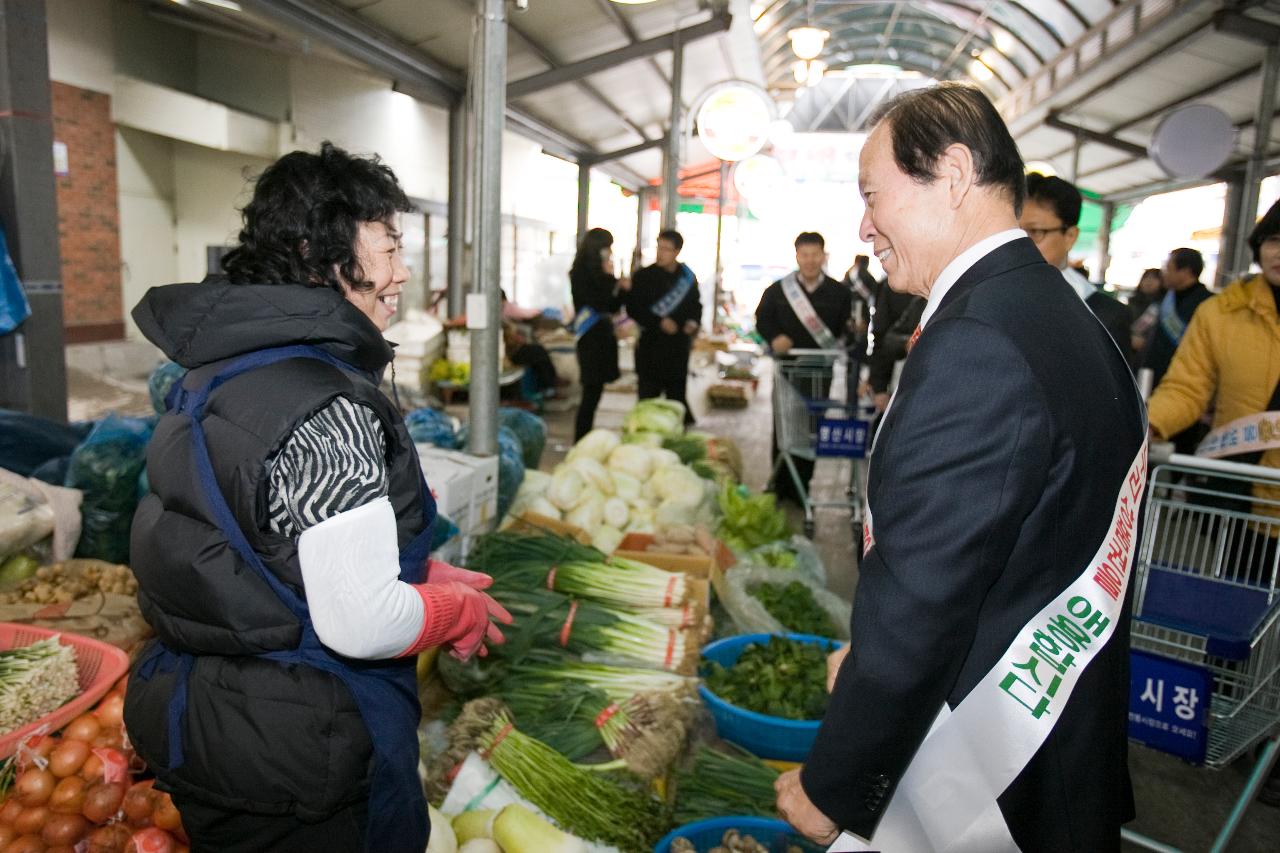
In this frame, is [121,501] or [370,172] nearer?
[370,172]

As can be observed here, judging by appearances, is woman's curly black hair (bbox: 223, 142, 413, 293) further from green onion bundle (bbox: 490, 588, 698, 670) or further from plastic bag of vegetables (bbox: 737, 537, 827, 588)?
plastic bag of vegetables (bbox: 737, 537, 827, 588)

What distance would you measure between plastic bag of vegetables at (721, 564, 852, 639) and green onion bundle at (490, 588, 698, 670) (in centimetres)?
47

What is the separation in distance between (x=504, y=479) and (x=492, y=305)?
3.16 ft

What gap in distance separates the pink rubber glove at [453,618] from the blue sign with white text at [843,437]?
3825 millimetres

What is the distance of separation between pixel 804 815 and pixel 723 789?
118 centimetres

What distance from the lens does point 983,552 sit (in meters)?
1.17

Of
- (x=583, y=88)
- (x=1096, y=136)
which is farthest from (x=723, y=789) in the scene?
(x=1096, y=136)

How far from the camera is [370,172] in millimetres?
1612

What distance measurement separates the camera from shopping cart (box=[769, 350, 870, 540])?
5.38 m

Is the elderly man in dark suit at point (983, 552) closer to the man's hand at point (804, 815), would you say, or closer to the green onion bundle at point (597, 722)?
the man's hand at point (804, 815)

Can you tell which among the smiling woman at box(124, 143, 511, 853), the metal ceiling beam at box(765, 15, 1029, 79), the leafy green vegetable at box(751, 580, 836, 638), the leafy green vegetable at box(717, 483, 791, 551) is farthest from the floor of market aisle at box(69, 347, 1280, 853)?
the metal ceiling beam at box(765, 15, 1029, 79)

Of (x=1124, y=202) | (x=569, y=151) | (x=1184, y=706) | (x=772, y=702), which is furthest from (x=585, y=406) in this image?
(x=1124, y=202)

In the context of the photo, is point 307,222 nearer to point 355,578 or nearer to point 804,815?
point 355,578

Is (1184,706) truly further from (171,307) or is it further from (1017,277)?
(171,307)
